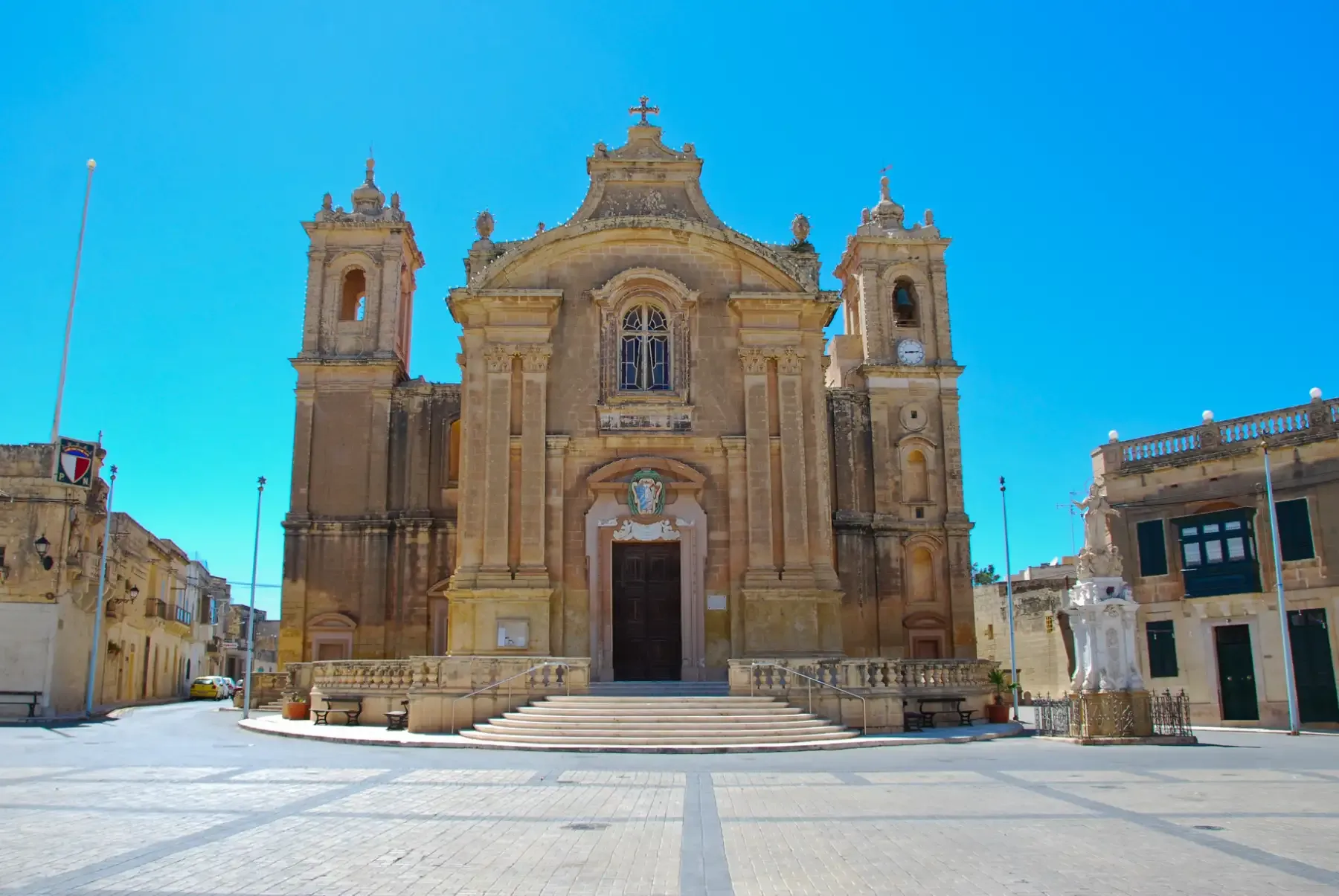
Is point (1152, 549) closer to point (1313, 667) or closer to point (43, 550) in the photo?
point (1313, 667)

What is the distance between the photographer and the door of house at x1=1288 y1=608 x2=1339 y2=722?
90.3ft

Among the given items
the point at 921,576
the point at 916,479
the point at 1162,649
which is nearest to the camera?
the point at 1162,649

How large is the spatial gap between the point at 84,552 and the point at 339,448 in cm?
854

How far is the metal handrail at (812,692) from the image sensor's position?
22453 millimetres

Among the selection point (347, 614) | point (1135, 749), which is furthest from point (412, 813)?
point (347, 614)

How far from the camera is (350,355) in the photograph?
35875 mm

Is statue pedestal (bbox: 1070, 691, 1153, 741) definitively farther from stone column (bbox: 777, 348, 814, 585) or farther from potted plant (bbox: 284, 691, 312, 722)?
potted plant (bbox: 284, 691, 312, 722)

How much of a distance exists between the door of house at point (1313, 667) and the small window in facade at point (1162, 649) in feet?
10.4

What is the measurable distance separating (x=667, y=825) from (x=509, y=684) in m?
12.7

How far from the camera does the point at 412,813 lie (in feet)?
38.5

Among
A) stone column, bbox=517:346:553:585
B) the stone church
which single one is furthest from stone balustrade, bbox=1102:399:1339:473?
stone column, bbox=517:346:553:585

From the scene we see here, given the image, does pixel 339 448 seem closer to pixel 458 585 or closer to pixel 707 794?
pixel 458 585

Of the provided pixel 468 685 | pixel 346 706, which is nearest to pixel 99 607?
pixel 346 706

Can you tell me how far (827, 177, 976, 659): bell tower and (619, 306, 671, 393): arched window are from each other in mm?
9110
